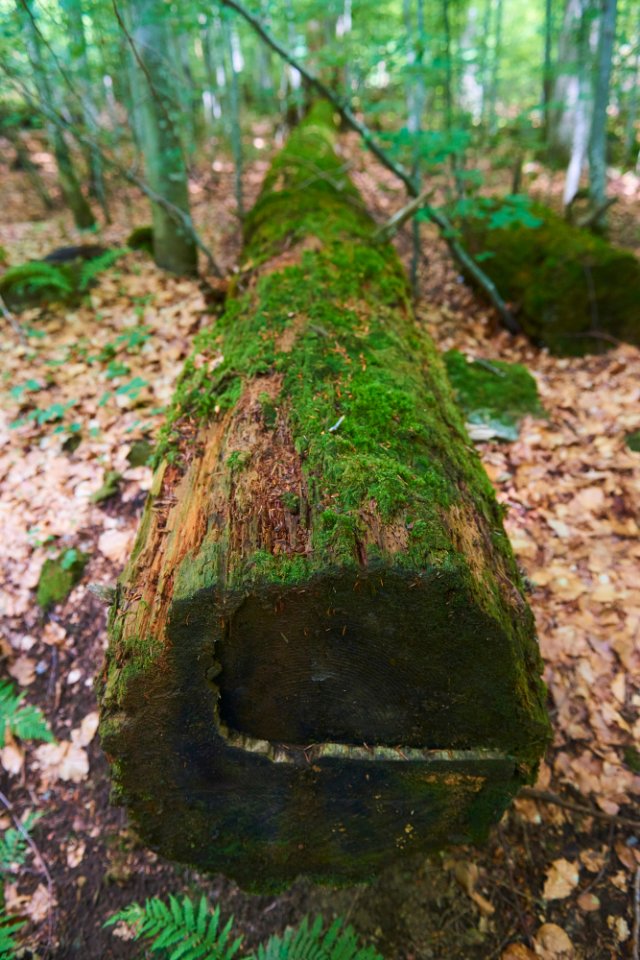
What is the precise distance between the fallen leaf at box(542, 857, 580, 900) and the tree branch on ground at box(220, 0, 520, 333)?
4.53m

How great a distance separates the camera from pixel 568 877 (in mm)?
2197

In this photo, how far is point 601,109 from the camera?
5781 millimetres

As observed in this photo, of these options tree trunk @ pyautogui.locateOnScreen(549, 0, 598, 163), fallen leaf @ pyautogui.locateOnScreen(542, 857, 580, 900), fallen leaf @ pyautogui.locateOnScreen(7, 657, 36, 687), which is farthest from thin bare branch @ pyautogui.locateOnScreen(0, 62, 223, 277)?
tree trunk @ pyautogui.locateOnScreen(549, 0, 598, 163)

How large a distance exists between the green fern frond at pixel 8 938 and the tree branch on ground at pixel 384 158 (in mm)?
5128

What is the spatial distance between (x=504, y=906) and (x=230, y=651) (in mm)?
1718

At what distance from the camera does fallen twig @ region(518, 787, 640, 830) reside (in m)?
2.28

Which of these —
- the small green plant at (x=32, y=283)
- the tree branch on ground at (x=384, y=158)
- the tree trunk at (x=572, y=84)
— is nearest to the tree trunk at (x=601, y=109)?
the tree trunk at (x=572, y=84)

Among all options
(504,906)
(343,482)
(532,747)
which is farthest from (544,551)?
(343,482)

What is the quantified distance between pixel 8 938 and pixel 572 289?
5.86 meters

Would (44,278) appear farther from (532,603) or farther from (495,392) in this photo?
(532,603)

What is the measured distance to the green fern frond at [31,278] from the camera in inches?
192

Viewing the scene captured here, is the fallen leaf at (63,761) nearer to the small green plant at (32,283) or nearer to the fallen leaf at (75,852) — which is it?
the fallen leaf at (75,852)

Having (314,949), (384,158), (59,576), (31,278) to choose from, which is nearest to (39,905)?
(314,949)

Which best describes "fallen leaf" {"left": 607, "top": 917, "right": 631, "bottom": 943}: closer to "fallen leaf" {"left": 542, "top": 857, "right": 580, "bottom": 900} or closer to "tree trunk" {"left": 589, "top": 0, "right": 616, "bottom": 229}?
"fallen leaf" {"left": 542, "top": 857, "right": 580, "bottom": 900}
